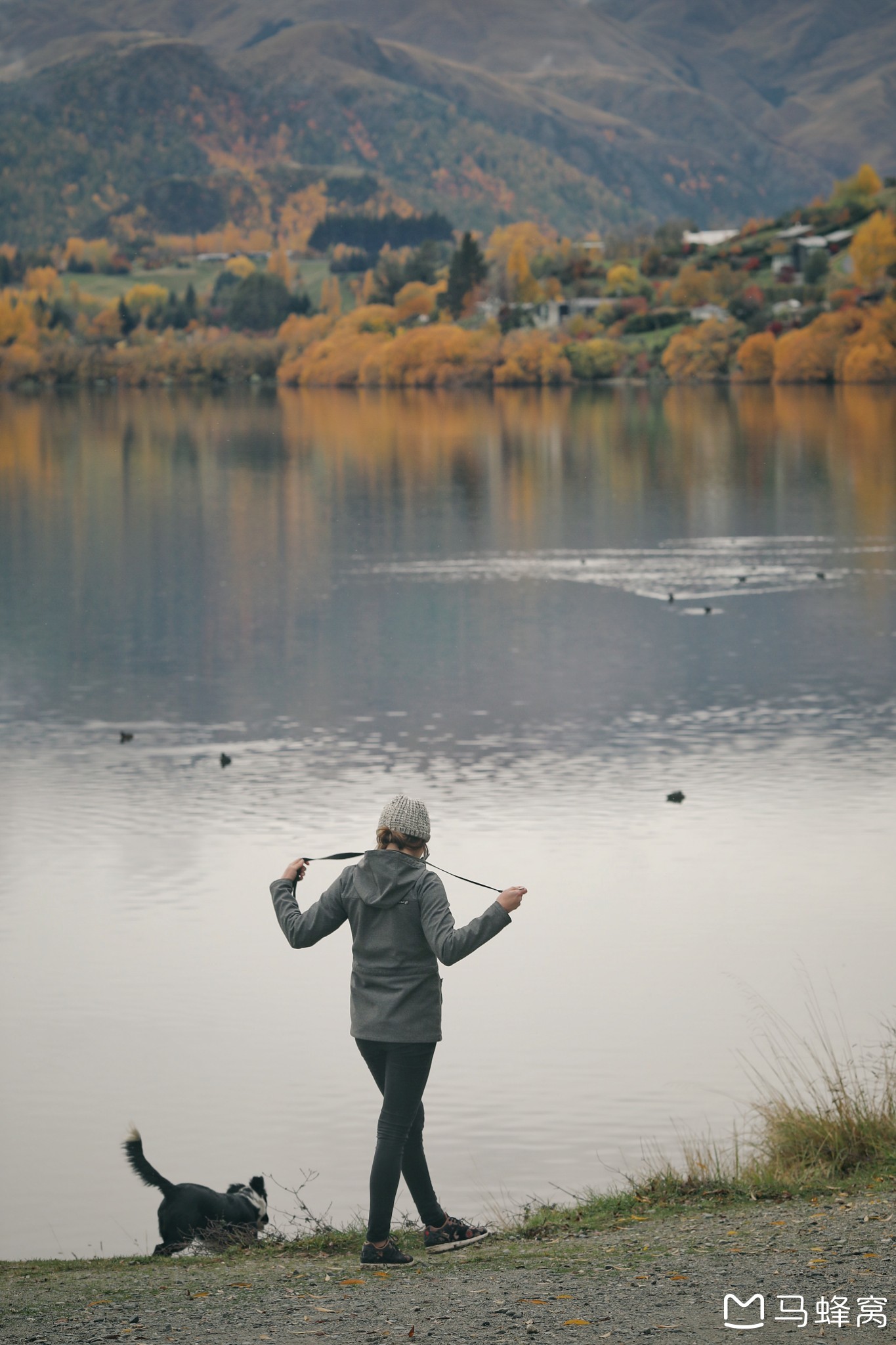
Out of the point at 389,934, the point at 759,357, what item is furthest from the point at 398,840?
the point at 759,357

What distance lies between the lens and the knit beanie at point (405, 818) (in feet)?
27.4

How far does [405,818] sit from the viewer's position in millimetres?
8367

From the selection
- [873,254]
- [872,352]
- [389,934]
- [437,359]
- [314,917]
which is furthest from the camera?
[437,359]

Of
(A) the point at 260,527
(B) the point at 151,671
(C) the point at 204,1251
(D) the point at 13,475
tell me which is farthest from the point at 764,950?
(D) the point at 13,475

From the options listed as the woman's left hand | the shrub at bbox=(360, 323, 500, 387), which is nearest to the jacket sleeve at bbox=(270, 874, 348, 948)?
the woman's left hand

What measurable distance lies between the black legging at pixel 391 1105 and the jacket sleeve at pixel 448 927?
0.51 metres

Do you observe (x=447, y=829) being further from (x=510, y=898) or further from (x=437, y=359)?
(x=437, y=359)

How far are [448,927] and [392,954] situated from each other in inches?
16.0

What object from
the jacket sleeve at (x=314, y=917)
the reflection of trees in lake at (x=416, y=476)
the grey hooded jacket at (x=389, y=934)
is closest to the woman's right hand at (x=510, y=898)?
the grey hooded jacket at (x=389, y=934)

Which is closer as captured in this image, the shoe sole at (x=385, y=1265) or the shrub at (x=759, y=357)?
the shoe sole at (x=385, y=1265)

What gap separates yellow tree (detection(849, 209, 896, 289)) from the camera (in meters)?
186

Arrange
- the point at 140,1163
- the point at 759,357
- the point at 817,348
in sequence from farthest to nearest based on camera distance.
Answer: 1. the point at 759,357
2. the point at 817,348
3. the point at 140,1163

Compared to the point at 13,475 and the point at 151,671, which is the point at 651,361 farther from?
the point at 151,671

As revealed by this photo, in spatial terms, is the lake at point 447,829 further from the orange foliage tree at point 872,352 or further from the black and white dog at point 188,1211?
the orange foliage tree at point 872,352
